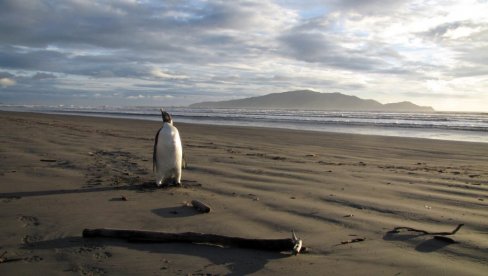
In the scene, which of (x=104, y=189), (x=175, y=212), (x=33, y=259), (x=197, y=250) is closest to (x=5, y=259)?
(x=33, y=259)

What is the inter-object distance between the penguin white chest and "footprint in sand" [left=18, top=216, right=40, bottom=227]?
2.08 meters

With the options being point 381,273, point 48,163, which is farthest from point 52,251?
point 48,163

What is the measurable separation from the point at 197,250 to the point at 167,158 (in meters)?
2.97

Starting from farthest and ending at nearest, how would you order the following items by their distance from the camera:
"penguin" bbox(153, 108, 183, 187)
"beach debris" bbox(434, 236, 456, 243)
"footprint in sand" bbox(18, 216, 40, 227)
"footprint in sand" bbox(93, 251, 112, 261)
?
"penguin" bbox(153, 108, 183, 187), "footprint in sand" bbox(18, 216, 40, 227), "beach debris" bbox(434, 236, 456, 243), "footprint in sand" bbox(93, 251, 112, 261)

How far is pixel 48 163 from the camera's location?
24.8 feet

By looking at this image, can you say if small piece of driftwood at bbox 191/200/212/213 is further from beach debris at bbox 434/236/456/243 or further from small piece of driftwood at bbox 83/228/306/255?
beach debris at bbox 434/236/456/243

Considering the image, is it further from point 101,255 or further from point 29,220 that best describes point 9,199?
point 101,255

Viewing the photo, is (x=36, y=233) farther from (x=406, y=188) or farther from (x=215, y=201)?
(x=406, y=188)

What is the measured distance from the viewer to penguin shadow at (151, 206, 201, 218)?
454 centimetres

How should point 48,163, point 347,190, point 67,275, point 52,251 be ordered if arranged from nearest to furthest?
point 67,275 → point 52,251 → point 347,190 → point 48,163

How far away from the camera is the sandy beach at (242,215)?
3.18 meters

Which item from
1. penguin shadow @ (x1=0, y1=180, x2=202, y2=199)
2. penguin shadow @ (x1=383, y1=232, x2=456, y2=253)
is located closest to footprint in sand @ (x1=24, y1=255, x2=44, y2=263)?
penguin shadow @ (x1=0, y1=180, x2=202, y2=199)

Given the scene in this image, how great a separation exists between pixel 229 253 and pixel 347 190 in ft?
9.99

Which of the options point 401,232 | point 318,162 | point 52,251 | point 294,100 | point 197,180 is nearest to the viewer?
point 52,251
